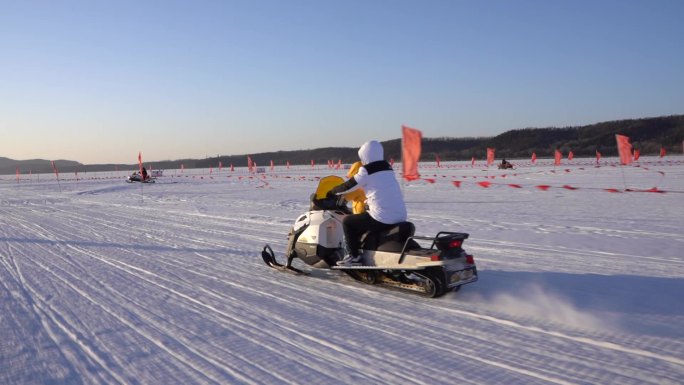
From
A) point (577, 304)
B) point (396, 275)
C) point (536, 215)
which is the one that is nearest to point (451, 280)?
point (396, 275)

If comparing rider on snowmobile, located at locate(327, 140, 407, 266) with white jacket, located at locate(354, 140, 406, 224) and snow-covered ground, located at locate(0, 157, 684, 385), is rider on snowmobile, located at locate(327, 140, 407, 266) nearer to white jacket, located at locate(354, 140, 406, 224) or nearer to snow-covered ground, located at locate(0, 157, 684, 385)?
white jacket, located at locate(354, 140, 406, 224)

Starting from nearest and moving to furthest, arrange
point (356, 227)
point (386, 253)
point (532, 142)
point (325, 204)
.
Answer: point (386, 253) → point (356, 227) → point (325, 204) → point (532, 142)

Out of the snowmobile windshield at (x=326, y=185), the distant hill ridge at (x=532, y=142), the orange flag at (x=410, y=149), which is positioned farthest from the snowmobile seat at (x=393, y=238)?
the distant hill ridge at (x=532, y=142)

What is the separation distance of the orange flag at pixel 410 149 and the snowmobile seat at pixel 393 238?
5384mm

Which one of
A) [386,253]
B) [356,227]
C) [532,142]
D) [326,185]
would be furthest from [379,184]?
[532,142]

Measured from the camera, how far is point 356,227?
5.94 metres

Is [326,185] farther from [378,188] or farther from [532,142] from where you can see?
[532,142]

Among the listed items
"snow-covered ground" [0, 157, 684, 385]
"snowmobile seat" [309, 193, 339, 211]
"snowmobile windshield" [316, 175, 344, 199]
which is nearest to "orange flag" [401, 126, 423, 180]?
"snow-covered ground" [0, 157, 684, 385]

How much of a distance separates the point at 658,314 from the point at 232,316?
3909mm

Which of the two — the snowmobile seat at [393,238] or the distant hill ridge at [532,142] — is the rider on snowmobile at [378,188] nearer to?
the snowmobile seat at [393,238]

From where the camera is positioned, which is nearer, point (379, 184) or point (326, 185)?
point (379, 184)

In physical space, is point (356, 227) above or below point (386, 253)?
above

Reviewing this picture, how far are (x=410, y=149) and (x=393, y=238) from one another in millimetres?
5889

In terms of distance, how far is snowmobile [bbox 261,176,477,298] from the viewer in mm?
5285
